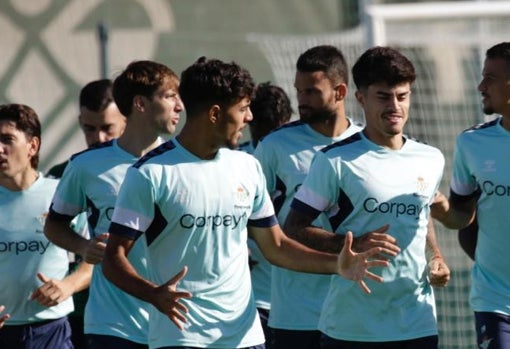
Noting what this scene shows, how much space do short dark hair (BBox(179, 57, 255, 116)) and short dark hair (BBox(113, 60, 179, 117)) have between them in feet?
4.03

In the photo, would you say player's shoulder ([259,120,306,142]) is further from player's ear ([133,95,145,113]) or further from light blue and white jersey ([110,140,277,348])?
light blue and white jersey ([110,140,277,348])

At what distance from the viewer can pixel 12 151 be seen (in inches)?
341

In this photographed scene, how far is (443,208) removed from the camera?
315 inches

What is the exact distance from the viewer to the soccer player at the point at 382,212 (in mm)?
7312

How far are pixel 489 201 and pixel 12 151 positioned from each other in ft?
9.12

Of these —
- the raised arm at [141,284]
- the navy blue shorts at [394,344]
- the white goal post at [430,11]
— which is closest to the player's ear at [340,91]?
the navy blue shorts at [394,344]

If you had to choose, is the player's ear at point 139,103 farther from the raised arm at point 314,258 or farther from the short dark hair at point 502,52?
the short dark hair at point 502,52

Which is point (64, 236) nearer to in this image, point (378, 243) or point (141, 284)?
point (141, 284)

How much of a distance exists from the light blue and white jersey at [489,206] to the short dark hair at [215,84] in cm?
172

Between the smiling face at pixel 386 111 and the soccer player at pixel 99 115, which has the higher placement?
the smiling face at pixel 386 111

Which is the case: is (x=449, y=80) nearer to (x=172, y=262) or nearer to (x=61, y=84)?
(x=61, y=84)

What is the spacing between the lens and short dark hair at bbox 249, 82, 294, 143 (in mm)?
9953

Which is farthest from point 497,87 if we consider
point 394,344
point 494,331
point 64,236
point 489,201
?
point 64,236

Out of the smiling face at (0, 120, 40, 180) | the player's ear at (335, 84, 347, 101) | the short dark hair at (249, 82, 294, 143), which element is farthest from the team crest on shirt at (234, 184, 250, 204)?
the short dark hair at (249, 82, 294, 143)
